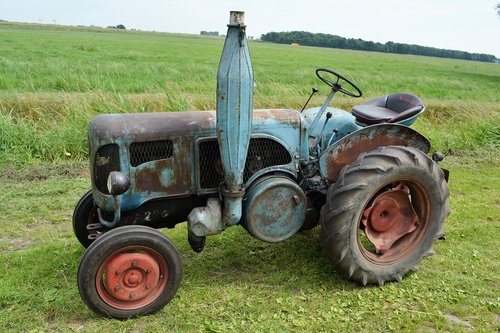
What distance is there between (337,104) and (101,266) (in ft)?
25.4

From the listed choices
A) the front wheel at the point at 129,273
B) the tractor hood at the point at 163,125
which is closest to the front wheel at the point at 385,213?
the tractor hood at the point at 163,125

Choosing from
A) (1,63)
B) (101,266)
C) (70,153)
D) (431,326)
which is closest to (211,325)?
(101,266)

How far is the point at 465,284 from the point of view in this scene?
11.0 ft

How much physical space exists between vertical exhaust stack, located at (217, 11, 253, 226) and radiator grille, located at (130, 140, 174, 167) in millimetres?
445

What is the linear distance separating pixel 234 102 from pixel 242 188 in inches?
24.2

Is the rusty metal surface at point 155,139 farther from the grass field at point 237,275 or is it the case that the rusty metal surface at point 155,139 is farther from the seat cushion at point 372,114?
the seat cushion at point 372,114

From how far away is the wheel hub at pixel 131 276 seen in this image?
2.78m

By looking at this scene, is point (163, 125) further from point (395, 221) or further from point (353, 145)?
point (395, 221)

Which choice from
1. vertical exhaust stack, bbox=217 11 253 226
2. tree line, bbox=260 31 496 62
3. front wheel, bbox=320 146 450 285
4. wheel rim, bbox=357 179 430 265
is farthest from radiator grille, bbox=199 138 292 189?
tree line, bbox=260 31 496 62

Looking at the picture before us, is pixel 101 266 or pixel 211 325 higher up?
pixel 101 266

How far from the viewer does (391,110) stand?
13.3ft

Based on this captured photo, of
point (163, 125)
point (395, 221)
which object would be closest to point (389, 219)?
point (395, 221)

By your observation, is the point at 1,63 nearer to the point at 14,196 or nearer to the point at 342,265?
the point at 14,196

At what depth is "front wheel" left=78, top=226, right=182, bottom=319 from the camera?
8.83 feet
